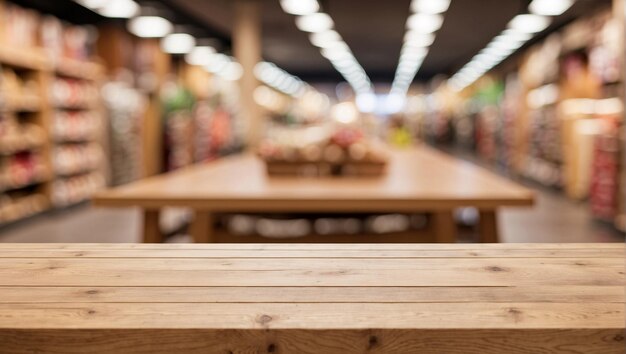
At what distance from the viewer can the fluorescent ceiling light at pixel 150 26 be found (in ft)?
38.0

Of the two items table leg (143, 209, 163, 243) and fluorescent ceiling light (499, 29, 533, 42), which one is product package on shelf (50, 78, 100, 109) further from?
fluorescent ceiling light (499, 29, 533, 42)

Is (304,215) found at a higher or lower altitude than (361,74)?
lower

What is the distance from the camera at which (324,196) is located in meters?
3.08

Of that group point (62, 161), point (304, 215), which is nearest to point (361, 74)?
point (62, 161)

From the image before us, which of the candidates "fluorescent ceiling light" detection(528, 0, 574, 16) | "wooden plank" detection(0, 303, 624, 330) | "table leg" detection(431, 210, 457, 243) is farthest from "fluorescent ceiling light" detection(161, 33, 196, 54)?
"wooden plank" detection(0, 303, 624, 330)

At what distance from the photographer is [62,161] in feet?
29.1

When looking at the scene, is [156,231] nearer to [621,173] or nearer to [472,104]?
[621,173]

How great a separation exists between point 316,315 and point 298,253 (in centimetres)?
54

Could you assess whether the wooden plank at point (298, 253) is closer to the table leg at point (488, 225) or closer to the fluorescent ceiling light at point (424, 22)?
the table leg at point (488, 225)

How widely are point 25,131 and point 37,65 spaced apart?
2.54 feet

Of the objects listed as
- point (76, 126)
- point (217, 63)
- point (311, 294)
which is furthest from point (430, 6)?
point (217, 63)

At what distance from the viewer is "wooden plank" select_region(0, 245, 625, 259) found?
1851 mm

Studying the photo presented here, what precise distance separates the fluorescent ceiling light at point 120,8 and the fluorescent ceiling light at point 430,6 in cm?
409

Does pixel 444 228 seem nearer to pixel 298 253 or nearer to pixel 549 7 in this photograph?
pixel 298 253
